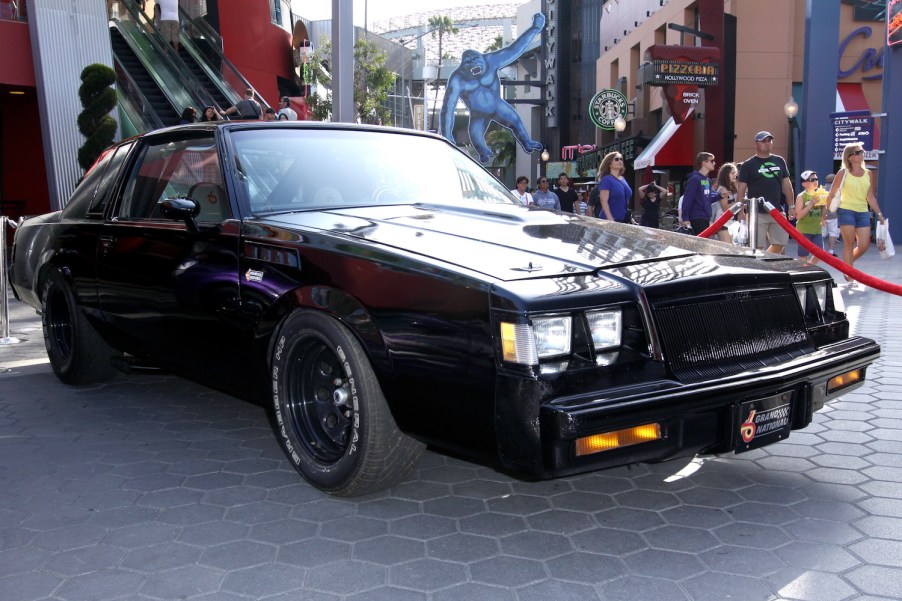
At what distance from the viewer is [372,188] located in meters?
4.09

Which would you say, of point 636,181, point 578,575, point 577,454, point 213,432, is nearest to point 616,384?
point 577,454

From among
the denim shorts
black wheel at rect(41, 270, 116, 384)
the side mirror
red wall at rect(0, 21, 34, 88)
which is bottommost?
black wheel at rect(41, 270, 116, 384)

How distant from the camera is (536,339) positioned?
260 cm

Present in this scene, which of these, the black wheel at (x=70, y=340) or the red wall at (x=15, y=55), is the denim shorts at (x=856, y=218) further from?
the red wall at (x=15, y=55)

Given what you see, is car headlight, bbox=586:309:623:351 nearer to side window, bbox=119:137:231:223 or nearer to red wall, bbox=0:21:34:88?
side window, bbox=119:137:231:223

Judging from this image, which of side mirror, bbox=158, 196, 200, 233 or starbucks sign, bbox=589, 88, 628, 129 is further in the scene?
starbucks sign, bbox=589, 88, 628, 129

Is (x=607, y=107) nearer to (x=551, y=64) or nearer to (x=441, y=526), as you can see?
(x=551, y=64)

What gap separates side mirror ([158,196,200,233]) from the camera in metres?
3.77

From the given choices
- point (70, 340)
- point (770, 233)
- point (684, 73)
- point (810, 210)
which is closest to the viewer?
point (70, 340)

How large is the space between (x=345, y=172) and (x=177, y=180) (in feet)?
3.17

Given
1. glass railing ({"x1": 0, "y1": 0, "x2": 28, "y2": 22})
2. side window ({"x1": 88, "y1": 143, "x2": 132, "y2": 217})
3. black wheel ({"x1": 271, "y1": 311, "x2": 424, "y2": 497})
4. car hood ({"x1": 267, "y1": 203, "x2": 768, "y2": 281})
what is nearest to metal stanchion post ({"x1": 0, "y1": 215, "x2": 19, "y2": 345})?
side window ({"x1": 88, "y1": 143, "x2": 132, "y2": 217})

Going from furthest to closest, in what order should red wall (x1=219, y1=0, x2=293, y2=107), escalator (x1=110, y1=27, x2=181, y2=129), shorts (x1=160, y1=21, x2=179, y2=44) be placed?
red wall (x1=219, y1=0, x2=293, y2=107) < shorts (x1=160, y1=21, x2=179, y2=44) < escalator (x1=110, y1=27, x2=181, y2=129)

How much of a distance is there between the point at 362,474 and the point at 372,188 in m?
1.56

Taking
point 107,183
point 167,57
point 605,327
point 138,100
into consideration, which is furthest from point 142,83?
point 605,327
